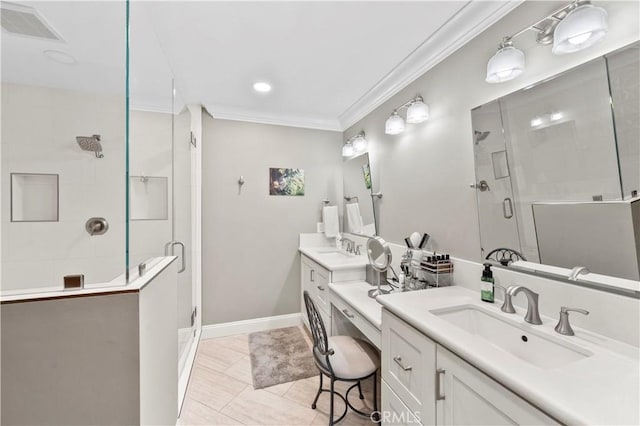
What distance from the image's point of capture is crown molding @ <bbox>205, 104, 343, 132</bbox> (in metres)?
2.66

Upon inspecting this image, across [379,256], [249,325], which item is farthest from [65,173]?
[249,325]

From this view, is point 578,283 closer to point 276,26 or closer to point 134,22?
point 276,26

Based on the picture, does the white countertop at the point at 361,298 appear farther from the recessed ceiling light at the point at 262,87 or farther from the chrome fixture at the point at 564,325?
the recessed ceiling light at the point at 262,87

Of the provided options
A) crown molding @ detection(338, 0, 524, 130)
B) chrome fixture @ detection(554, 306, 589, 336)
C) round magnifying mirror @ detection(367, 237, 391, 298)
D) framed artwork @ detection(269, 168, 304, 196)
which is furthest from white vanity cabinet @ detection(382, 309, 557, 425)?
framed artwork @ detection(269, 168, 304, 196)

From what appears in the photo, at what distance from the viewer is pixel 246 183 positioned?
2.79 m

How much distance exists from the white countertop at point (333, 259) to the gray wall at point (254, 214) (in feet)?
0.93

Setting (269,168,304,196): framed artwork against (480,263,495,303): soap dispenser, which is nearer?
(480,263,495,303): soap dispenser

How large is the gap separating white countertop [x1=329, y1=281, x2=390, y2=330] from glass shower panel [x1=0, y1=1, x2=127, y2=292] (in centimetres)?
127

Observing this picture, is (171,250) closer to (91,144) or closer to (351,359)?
(91,144)

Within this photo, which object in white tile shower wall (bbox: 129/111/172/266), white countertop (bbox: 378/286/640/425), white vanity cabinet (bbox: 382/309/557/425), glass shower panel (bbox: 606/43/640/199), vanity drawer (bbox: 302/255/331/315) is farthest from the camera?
vanity drawer (bbox: 302/255/331/315)

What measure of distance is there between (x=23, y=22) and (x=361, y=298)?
7.57 ft

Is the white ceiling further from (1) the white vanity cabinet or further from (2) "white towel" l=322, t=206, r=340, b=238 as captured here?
(1) the white vanity cabinet

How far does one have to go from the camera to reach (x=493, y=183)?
1298 millimetres

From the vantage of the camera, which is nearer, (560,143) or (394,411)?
(560,143)
